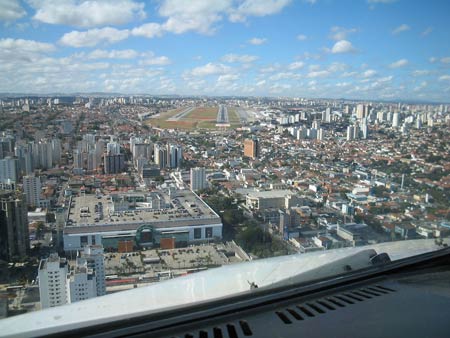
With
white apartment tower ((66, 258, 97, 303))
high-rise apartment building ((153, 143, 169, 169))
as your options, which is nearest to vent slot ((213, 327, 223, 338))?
white apartment tower ((66, 258, 97, 303))

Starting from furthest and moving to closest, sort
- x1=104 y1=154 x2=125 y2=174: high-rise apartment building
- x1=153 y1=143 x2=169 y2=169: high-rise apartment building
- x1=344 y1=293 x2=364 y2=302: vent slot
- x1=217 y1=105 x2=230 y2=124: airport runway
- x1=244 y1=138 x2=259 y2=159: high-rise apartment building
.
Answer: x1=217 y1=105 x2=230 y2=124: airport runway, x1=244 y1=138 x2=259 y2=159: high-rise apartment building, x1=153 y1=143 x2=169 y2=169: high-rise apartment building, x1=104 y1=154 x2=125 y2=174: high-rise apartment building, x1=344 y1=293 x2=364 y2=302: vent slot

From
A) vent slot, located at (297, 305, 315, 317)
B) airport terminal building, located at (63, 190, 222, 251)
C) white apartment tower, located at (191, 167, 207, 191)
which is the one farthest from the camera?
white apartment tower, located at (191, 167, 207, 191)

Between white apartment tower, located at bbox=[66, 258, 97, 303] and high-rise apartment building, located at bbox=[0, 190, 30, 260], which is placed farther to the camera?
high-rise apartment building, located at bbox=[0, 190, 30, 260]

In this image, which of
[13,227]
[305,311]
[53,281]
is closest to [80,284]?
[53,281]

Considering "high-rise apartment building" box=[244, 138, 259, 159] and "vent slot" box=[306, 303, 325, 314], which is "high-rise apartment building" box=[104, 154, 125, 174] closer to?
"high-rise apartment building" box=[244, 138, 259, 159]

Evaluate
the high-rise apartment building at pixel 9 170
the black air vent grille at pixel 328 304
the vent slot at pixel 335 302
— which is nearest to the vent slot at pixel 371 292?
the black air vent grille at pixel 328 304
